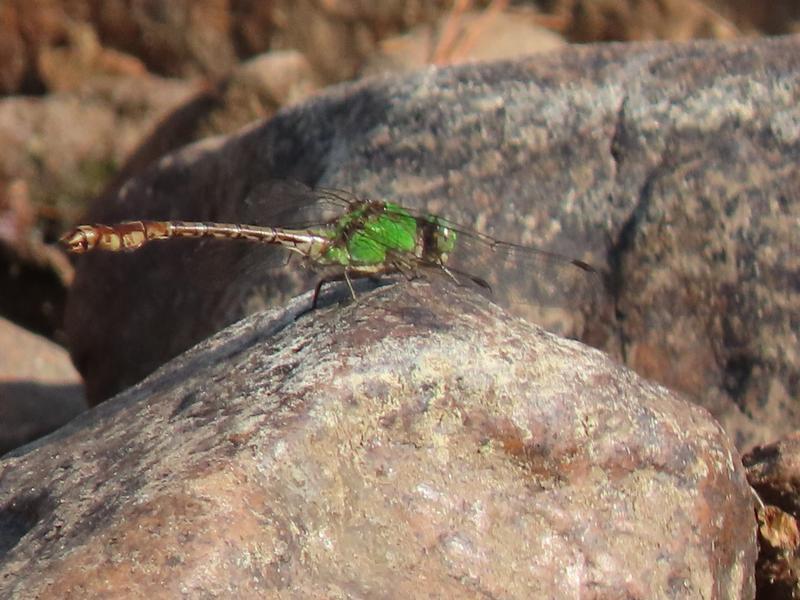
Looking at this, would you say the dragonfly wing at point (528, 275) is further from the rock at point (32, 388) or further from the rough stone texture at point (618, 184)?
the rock at point (32, 388)

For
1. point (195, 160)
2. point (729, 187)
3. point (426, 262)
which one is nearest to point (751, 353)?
point (729, 187)

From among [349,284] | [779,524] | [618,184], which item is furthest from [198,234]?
[779,524]

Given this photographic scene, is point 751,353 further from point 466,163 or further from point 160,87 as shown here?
point 160,87

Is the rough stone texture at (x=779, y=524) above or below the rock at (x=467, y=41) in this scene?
above

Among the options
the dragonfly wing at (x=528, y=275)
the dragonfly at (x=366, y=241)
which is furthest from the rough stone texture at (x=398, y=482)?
the dragonfly wing at (x=528, y=275)

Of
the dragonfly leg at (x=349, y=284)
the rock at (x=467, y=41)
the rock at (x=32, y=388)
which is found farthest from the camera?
the rock at (x=467, y=41)

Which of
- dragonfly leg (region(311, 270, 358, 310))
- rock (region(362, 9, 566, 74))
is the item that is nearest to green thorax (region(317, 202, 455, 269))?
dragonfly leg (region(311, 270, 358, 310))

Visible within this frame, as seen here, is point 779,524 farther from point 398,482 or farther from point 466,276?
point 466,276
